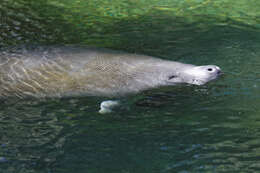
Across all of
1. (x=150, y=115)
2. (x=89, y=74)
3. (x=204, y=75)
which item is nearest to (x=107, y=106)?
(x=150, y=115)

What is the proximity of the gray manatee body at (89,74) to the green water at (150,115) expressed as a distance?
18cm

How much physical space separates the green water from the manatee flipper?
0.40 feet

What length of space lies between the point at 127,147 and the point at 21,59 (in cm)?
309

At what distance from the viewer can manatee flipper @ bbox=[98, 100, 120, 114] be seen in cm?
589

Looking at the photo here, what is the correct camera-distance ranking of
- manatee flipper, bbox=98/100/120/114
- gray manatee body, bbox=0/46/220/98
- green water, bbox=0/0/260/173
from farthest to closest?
1. gray manatee body, bbox=0/46/220/98
2. manatee flipper, bbox=98/100/120/114
3. green water, bbox=0/0/260/173

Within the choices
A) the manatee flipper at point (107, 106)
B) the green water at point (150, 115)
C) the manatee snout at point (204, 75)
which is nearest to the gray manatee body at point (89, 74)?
the manatee snout at point (204, 75)

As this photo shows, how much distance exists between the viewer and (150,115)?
19.1ft

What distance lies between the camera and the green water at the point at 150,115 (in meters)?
4.66

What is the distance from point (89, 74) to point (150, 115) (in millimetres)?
1415

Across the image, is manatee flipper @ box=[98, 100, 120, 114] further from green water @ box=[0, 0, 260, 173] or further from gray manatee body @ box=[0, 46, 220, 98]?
gray manatee body @ box=[0, 46, 220, 98]

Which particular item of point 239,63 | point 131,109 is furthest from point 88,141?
point 239,63

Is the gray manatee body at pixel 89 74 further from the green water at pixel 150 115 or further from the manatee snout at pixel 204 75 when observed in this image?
the green water at pixel 150 115

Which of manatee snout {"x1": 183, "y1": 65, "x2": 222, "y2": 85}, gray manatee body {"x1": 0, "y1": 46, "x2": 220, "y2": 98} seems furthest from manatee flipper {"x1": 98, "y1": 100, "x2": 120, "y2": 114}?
manatee snout {"x1": 183, "y1": 65, "x2": 222, "y2": 85}

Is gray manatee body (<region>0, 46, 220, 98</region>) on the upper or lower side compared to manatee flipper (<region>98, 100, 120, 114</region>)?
upper
